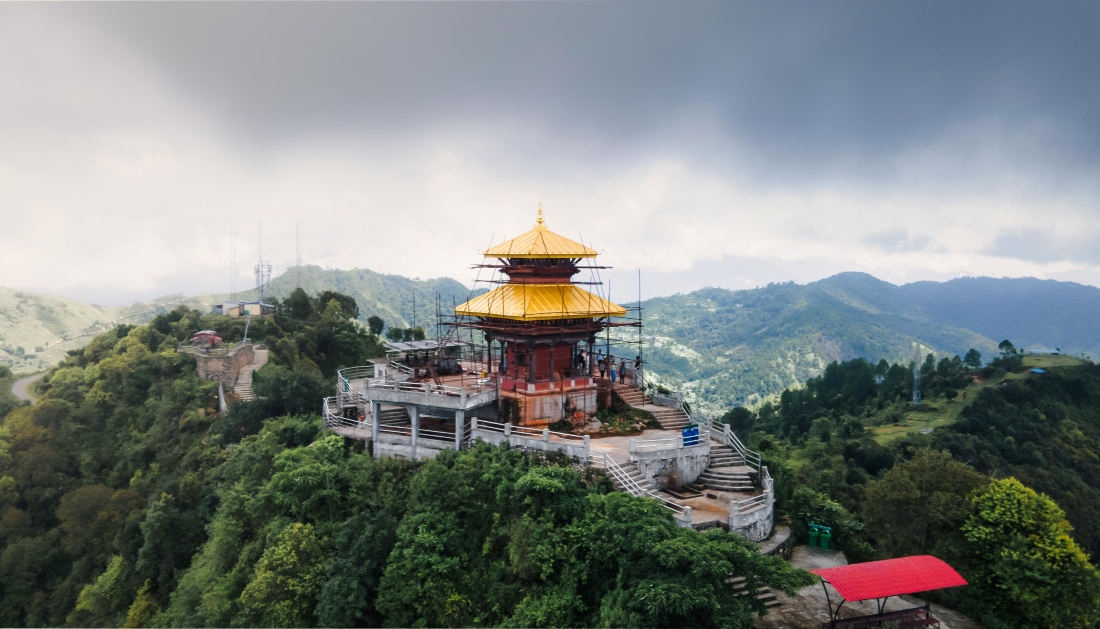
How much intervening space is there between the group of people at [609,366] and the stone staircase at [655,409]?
0.93 metres

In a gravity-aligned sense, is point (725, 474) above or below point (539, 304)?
below

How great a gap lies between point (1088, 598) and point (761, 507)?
8508 millimetres

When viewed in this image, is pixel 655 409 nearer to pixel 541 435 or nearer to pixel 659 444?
pixel 659 444

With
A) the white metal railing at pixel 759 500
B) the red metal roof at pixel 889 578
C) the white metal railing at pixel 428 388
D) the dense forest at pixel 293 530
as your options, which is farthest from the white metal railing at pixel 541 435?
the red metal roof at pixel 889 578

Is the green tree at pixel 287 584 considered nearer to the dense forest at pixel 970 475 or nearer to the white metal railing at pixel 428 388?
the white metal railing at pixel 428 388

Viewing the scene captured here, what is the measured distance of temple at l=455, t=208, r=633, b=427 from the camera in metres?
25.2

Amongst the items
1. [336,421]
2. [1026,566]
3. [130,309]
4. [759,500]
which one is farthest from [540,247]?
[130,309]

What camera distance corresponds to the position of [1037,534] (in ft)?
57.6

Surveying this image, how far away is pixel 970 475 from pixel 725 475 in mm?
7840

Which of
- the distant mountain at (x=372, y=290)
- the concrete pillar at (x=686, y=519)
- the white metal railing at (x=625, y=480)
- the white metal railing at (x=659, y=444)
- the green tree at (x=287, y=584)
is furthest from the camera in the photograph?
the distant mountain at (x=372, y=290)

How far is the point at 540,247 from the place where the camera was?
87.9ft

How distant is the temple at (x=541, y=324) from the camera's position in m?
25.2

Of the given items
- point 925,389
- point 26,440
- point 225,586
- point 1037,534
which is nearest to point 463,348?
point 225,586

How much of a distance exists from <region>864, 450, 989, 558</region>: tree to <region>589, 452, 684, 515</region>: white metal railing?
845 cm
